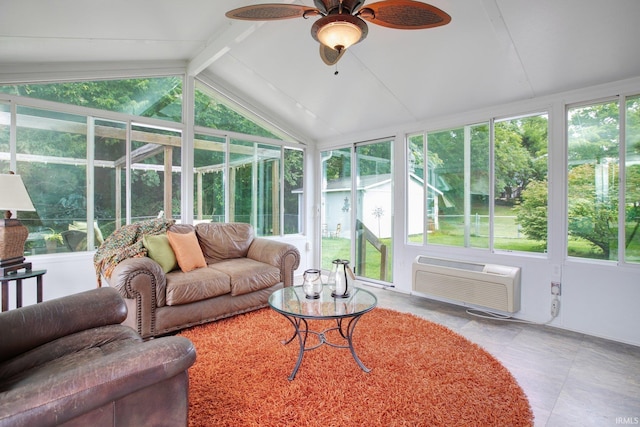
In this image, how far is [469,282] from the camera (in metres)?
3.35

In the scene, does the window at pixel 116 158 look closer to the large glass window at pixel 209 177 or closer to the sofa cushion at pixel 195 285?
the large glass window at pixel 209 177

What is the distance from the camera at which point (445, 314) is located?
3.35 m

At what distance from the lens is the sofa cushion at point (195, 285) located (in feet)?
8.86

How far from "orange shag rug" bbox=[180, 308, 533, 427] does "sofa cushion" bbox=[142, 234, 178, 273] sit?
71 centimetres

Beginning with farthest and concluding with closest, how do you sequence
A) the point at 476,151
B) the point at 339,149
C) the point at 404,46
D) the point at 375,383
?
the point at 339,149 → the point at 476,151 → the point at 404,46 → the point at 375,383

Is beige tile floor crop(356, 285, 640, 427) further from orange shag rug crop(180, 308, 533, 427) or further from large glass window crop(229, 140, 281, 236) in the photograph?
large glass window crop(229, 140, 281, 236)

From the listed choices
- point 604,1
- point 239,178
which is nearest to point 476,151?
point 604,1

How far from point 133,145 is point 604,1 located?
179 inches

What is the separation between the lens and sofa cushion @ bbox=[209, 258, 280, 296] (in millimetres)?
3092

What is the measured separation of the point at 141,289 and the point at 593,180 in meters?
4.13

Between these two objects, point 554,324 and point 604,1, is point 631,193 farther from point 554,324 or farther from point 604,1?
point 604,1

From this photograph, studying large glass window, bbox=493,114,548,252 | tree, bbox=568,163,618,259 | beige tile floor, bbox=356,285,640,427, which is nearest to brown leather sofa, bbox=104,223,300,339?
beige tile floor, bbox=356,285,640,427

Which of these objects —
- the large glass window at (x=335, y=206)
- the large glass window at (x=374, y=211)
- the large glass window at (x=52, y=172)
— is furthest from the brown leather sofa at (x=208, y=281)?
the large glass window at (x=335, y=206)

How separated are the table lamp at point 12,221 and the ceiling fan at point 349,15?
2163mm
